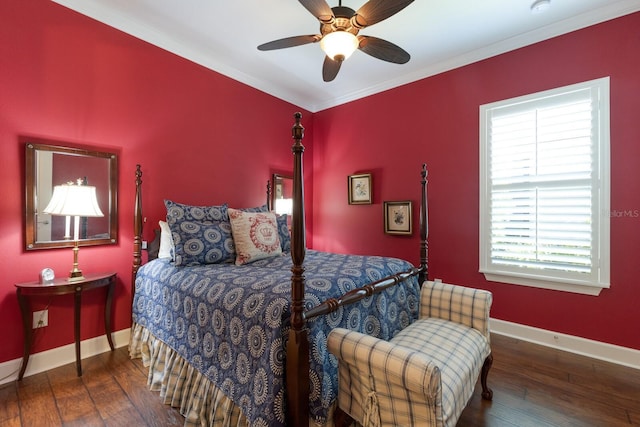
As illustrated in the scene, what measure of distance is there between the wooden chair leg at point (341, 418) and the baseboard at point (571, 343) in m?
2.20

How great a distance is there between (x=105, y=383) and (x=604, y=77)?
450 cm

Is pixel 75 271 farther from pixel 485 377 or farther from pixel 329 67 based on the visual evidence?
pixel 485 377

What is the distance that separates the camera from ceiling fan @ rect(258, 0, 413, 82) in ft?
5.60

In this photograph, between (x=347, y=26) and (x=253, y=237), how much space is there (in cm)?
174

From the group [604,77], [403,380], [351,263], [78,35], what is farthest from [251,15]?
[604,77]

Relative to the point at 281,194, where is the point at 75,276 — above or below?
below

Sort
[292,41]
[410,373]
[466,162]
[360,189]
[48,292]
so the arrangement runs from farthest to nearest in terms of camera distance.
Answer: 1. [360,189]
2. [466,162]
3. [292,41]
4. [48,292]
5. [410,373]

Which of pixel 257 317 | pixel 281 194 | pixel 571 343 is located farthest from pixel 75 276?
pixel 571 343

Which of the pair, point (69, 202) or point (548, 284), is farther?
point (548, 284)

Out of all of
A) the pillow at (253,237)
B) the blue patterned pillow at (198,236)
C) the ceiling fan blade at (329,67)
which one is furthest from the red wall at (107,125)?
the ceiling fan blade at (329,67)

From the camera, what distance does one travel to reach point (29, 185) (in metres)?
2.04

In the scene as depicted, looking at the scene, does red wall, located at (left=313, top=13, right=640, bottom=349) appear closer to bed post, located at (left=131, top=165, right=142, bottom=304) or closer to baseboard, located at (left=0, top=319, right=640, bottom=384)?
baseboard, located at (left=0, top=319, right=640, bottom=384)

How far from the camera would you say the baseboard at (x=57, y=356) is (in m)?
1.97

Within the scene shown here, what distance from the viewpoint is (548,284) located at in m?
2.57
